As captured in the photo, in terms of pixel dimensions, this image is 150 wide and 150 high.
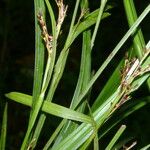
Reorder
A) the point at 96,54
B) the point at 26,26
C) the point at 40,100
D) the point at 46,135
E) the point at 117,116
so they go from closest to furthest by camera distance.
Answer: the point at 40,100, the point at 117,116, the point at 46,135, the point at 96,54, the point at 26,26

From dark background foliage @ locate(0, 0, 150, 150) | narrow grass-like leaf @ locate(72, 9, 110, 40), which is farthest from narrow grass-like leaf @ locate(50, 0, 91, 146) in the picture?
dark background foliage @ locate(0, 0, 150, 150)

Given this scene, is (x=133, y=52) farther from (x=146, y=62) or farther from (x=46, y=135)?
(x=46, y=135)

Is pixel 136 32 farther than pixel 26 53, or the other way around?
pixel 26 53

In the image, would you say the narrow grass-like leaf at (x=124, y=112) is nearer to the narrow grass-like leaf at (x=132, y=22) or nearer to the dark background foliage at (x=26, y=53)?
the narrow grass-like leaf at (x=132, y=22)

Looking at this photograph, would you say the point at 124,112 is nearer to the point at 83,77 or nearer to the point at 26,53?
the point at 83,77

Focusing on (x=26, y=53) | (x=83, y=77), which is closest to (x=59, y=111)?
(x=83, y=77)

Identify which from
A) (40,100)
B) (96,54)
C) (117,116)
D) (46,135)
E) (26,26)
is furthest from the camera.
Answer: (26,26)

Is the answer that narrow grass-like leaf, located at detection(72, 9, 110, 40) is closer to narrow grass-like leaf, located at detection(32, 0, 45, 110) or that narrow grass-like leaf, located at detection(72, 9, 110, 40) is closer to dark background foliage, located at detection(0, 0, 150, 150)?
narrow grass-like leaf, located at detection(32, 0, 45, 110)

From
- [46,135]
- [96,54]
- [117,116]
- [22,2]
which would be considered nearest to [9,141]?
[46,135]

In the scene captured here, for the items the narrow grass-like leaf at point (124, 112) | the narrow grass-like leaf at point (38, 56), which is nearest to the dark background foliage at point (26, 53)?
the narrow grass-like leaf at point (124, 112)
